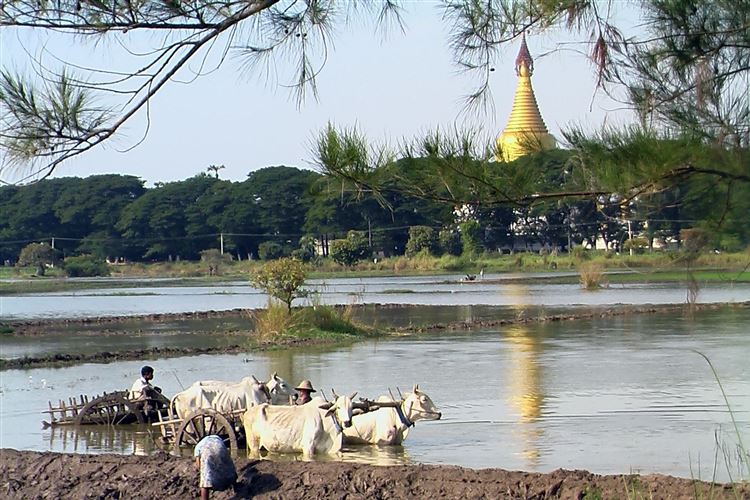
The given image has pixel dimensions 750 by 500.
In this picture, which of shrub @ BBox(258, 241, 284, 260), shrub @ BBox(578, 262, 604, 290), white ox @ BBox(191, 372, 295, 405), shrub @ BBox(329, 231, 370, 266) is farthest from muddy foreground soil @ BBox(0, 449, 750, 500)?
shrub @ BBox(258, 241, 284, 260)

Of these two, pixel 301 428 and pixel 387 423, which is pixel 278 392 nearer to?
pixel 301 428

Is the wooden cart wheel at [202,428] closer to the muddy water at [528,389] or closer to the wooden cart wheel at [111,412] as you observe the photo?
the muddy water at [528,389]

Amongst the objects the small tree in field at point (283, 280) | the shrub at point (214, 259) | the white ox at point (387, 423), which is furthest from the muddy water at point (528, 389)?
the shrub at point (214, 259)

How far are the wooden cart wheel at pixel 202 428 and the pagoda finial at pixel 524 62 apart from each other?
6530 mm

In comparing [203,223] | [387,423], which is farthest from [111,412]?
[203,223]

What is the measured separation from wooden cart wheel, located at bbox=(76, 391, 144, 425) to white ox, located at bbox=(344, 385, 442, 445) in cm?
343

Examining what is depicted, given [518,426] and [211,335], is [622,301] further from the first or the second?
[518,426]

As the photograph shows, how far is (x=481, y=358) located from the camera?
2328 centimetres

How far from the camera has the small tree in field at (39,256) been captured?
83375mm

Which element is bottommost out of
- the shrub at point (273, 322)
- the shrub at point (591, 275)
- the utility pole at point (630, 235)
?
the shrub at point (273, 322)

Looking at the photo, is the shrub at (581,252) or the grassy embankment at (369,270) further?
the grassy embankment at (369,270)

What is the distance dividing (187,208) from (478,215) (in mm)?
78111

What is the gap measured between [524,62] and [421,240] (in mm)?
63973

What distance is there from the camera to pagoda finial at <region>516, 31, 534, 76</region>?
8438 mm
